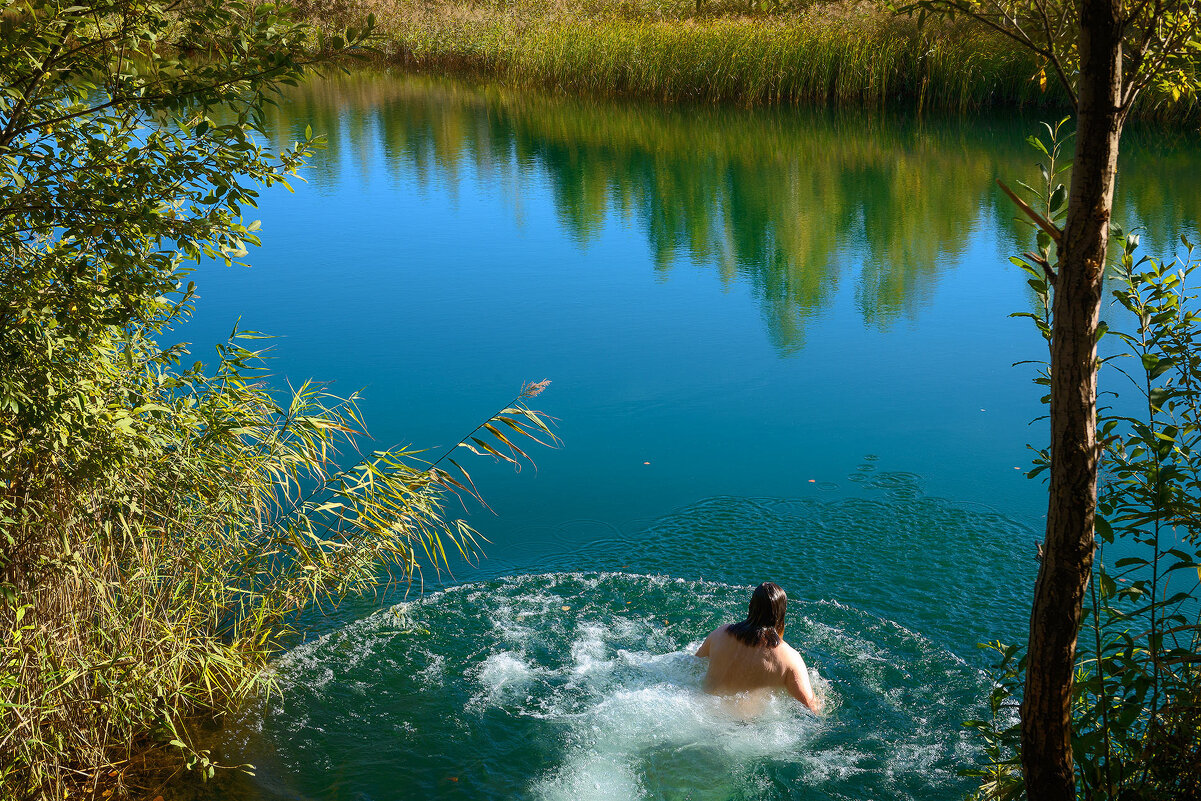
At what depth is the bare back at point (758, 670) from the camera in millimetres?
4297

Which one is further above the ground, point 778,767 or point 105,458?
point 105,458

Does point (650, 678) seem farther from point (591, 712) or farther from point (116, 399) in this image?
point (116, 399)

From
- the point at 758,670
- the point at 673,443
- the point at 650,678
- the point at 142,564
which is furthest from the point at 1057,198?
the point at 673,443

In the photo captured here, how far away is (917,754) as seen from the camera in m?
4.21

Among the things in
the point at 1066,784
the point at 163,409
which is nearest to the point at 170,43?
the point at 163,409

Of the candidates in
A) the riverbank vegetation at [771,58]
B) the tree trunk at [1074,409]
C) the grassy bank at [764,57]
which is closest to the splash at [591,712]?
the tree trunk at [1074,409]

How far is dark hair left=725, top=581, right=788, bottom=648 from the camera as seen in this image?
4.23 m

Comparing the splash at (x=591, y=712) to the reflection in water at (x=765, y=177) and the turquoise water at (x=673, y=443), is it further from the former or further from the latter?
the reflection in water at (x=765, y=177)

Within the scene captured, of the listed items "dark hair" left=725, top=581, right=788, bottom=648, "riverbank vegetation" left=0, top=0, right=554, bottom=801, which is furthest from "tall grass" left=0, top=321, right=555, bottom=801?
"dark hair" left=725, top=581, right=788, bottom=648

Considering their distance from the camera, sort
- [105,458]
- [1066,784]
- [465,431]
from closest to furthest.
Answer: [1066,784], [105,458], [465,431]

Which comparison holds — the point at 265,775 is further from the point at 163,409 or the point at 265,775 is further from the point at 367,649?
the point at 163,409

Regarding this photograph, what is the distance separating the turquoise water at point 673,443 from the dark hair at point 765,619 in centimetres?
33

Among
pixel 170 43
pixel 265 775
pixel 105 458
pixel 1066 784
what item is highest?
pixel 170 43

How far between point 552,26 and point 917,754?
23.8 meters
